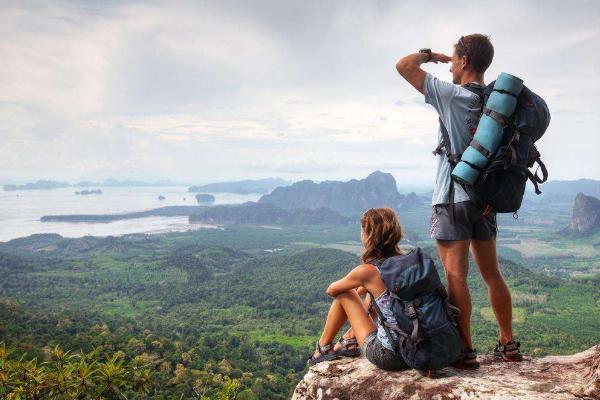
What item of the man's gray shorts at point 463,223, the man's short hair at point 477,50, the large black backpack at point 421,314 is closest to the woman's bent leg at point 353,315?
the large black backpack at point 421,314

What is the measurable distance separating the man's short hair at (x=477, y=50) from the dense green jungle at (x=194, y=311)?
4480 millimetres

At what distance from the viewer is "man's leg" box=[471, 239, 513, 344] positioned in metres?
4.27

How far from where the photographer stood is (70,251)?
5655 inches

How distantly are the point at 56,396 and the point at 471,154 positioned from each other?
531cm

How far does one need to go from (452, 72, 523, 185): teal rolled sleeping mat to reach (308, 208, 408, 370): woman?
862mm

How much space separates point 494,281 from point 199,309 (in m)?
81.6

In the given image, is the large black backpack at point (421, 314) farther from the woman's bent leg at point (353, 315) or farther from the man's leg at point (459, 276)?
the woman's bent leg at point (353, 315)

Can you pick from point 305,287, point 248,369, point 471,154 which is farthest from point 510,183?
point 305,287

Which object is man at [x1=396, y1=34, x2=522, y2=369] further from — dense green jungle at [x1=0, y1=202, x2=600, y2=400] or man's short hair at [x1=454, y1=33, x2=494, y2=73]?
dense green jungle at [x1=0, y1=202, x2=600, y2=400]

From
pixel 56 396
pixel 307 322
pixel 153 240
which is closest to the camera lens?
pixel 56 396

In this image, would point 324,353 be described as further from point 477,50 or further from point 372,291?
point 477,50

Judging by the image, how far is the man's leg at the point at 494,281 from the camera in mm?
4273

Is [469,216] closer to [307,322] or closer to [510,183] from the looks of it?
[510,183]

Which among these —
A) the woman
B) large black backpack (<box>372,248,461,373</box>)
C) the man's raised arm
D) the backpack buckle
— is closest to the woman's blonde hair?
the woman
